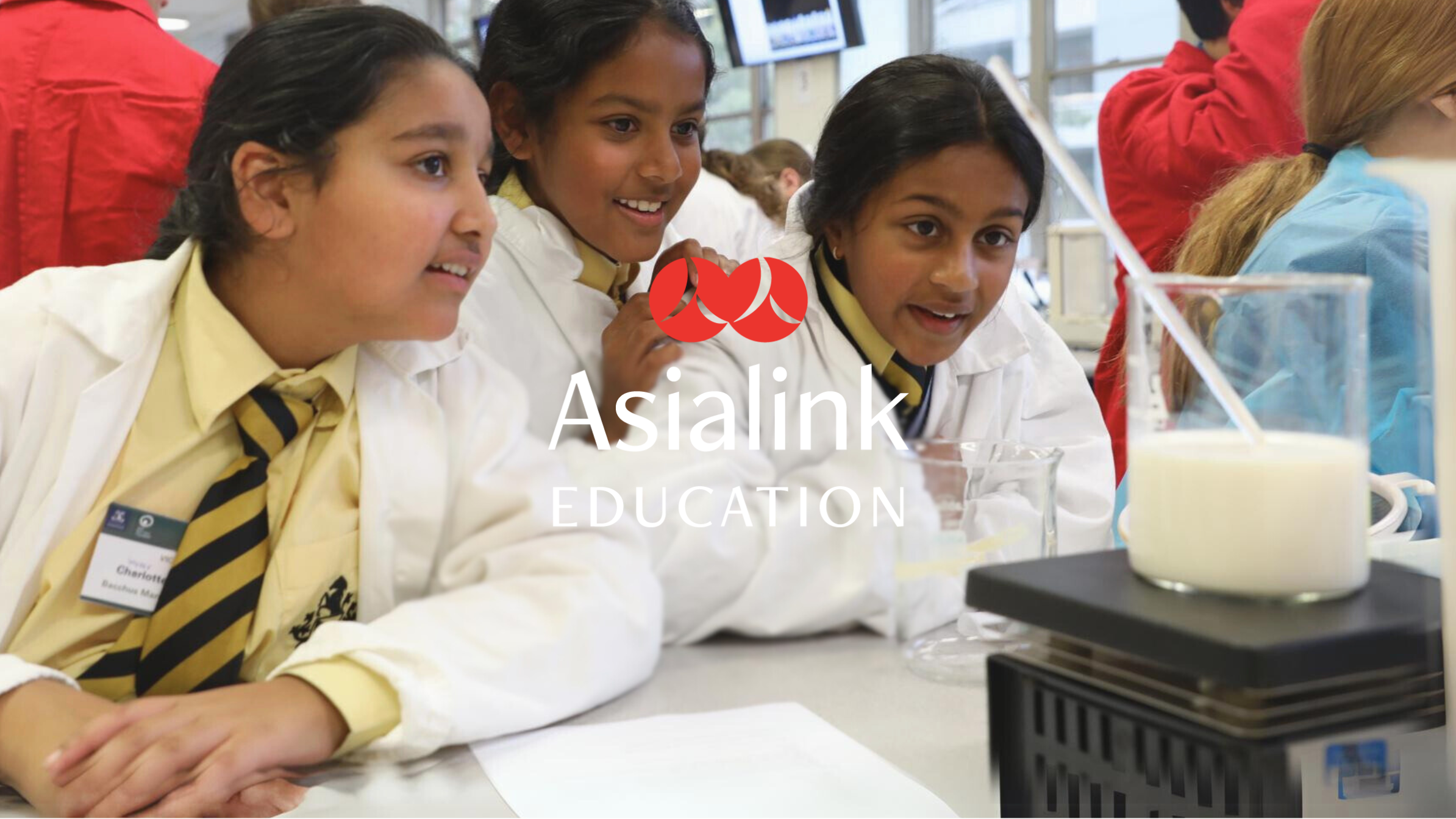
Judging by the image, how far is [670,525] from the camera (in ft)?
2.82

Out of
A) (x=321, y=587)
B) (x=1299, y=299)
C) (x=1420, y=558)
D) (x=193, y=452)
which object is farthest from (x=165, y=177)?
(x=1420, y=558)

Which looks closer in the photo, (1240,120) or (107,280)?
(107,280)

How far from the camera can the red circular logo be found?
0.85 meters

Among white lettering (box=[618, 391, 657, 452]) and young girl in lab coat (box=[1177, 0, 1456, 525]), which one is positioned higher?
young girl in lab coat (box=[1177, 0, 1456, 525])

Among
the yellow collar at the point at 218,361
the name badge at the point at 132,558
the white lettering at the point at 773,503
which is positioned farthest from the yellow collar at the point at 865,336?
the name badge at the point at 132,558

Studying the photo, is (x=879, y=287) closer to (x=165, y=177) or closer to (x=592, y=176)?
(x=592, y=176)

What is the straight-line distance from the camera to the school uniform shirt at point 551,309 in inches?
32.8

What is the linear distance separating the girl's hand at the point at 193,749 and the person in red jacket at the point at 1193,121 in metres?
0.59

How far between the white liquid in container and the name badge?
1.89 ft

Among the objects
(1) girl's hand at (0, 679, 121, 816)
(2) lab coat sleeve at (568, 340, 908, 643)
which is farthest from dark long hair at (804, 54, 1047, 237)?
(1) girl's hand at (0, 679, 121, 816)

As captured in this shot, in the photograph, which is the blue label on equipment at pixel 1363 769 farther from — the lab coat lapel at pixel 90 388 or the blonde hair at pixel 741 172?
the lab coat lapel at pixel 90 388

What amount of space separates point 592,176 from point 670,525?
0.23 metres

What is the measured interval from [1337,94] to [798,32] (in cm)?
54

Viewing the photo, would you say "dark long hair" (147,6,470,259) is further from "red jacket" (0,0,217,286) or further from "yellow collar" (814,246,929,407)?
"yellow collar" (814,246,929,407)
